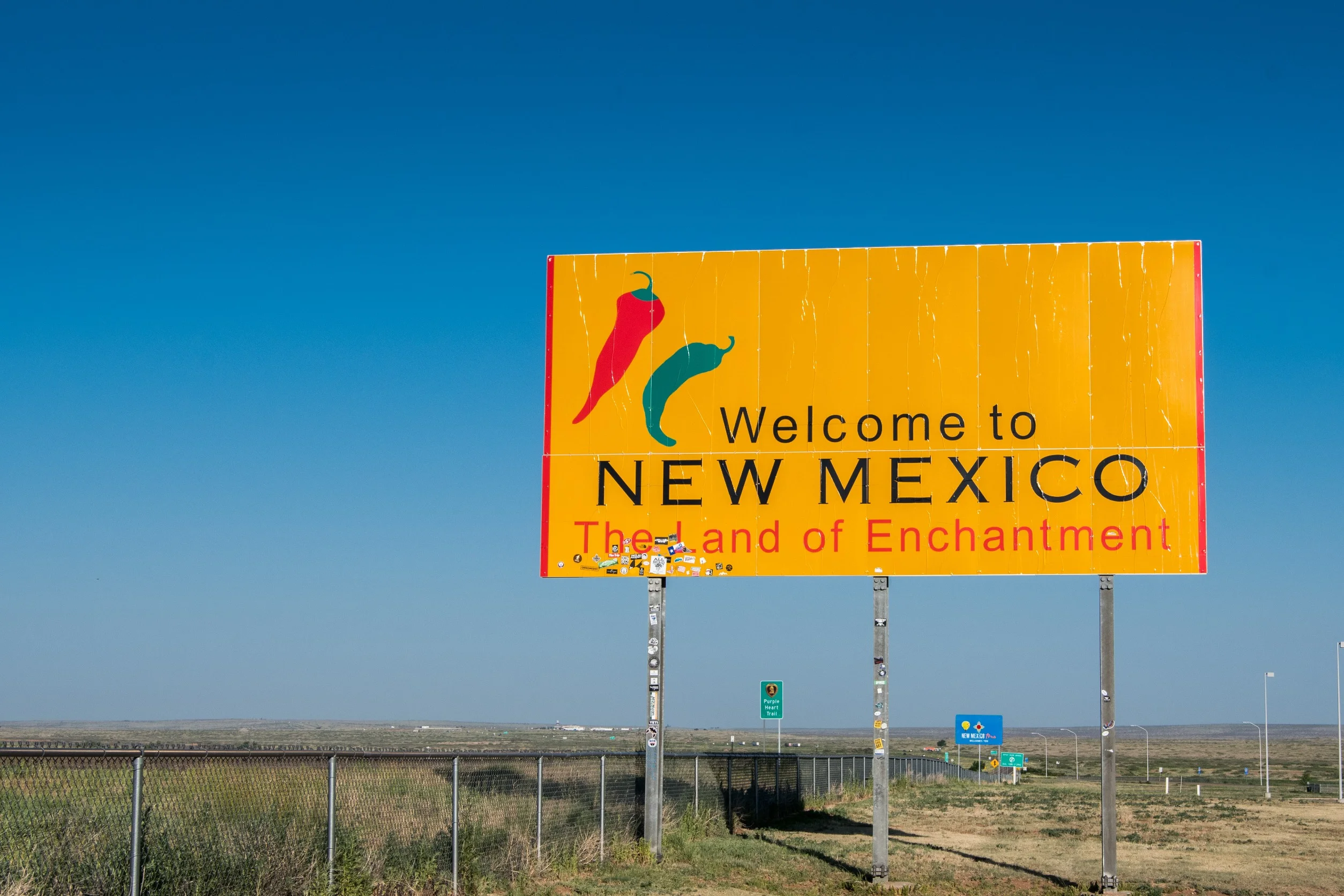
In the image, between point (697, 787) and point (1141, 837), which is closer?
point (697, 787)

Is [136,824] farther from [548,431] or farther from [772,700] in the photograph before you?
[772,700]

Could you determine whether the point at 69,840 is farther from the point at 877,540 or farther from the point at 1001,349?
the point at 1001,349

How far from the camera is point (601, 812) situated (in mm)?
21375

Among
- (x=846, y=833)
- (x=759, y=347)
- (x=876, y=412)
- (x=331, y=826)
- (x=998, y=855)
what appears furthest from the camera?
(x=846, y=833)

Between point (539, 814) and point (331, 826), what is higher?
point (331, 826)

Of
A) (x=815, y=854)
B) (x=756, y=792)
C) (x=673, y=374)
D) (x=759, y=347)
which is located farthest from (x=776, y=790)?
(x=759, y=347)

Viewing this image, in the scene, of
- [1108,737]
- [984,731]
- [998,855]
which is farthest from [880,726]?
[984,731]

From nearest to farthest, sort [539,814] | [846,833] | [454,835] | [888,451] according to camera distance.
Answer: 1. [454,835]
2. [539,814]
3. [888,451]
4. [846,833]

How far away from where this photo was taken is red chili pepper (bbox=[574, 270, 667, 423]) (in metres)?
21.5

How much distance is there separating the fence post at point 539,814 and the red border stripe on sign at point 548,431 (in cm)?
327

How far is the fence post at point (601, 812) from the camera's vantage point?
20875mm

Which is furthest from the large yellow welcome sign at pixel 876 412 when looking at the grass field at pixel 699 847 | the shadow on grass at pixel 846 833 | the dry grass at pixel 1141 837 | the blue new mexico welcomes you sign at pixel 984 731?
the blue new mexico welcomes you sign at pixel 984 731

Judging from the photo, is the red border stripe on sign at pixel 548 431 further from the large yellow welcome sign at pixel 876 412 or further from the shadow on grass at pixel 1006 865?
the shadow on grass at pixel 1006 865

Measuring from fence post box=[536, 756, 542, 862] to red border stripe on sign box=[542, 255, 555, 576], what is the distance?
10.7 feet
